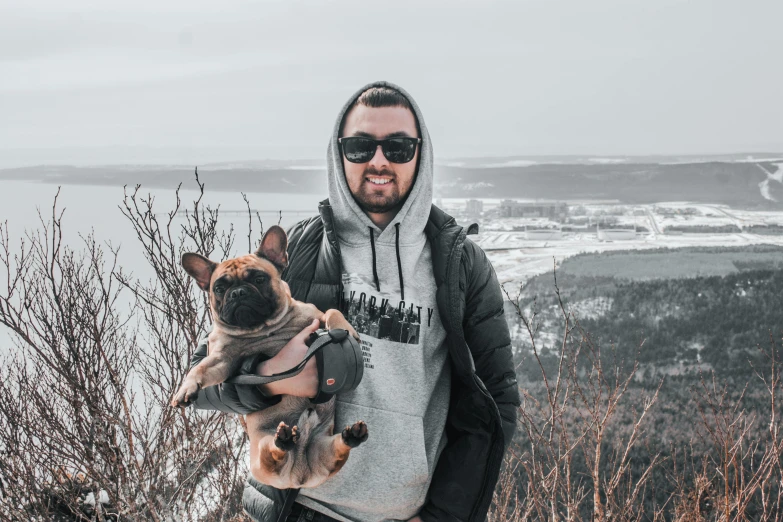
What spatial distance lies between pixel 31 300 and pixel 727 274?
33088 millimetres

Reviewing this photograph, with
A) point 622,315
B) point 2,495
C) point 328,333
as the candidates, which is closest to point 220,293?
point 328,333

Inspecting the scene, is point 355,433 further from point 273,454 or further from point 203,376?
point 203,376

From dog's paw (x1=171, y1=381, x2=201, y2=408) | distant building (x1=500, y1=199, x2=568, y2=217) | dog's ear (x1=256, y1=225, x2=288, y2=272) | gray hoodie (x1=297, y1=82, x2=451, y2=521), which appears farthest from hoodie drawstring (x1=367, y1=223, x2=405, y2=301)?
distant building (x1=500, y1=199, x2=568, y2=217)

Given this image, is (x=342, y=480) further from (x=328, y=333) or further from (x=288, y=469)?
(x=328, y=333)

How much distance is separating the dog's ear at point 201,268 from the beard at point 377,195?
0.63m

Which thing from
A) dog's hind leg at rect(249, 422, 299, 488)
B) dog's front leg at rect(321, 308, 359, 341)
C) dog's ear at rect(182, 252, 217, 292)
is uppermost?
dog's ear at rect(182, 252, 217, 292)

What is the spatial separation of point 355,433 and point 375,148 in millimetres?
1059

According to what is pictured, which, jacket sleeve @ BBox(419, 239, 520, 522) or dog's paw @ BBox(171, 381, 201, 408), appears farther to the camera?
jacket sleeve @ BBox(419, 239, 520, 522)

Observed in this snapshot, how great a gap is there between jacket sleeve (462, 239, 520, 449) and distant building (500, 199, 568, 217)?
3102 cm

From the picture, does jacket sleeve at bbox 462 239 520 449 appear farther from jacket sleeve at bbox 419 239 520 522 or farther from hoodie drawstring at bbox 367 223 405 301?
hoodie drawstring at bbox 367 223 405 301

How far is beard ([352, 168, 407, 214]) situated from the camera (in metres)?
2.21

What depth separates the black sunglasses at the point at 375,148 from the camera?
2.16 meters

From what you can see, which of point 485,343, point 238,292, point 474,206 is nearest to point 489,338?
point 485,343

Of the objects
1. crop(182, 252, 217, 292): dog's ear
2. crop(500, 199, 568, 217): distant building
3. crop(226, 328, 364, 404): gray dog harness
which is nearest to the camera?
crop(226, 328, 364, 404): gray dog harness
